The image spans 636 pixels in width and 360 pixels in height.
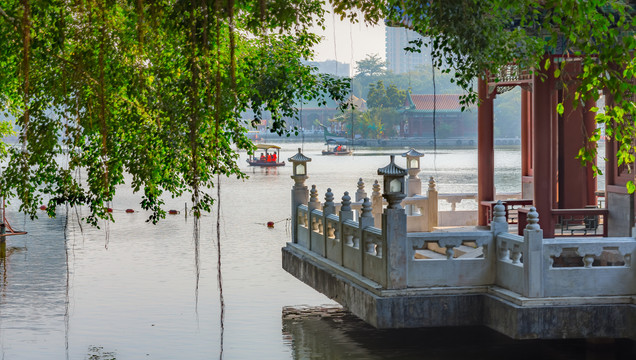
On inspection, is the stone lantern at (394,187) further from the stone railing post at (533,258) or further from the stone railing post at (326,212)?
the stone railing post at (326,212)

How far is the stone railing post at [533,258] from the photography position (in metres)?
10.6

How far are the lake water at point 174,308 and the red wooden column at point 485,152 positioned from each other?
1.07 meters

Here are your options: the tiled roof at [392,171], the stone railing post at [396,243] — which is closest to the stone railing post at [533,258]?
the stone railing post at [396,243]

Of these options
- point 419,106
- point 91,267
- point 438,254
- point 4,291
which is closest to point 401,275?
point 438,254

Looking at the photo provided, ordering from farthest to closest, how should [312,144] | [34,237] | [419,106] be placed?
[312,144] → [419,106] → [34,237]

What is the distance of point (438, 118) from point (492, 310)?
86612mm

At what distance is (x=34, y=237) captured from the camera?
2892 centimetres

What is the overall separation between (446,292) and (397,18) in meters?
3.05

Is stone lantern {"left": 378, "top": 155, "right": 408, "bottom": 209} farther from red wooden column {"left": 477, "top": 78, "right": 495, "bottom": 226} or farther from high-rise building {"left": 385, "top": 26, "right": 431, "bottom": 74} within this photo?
high-rise building {"left": 385, "top": 26, "right": 431, "bottom": 74}

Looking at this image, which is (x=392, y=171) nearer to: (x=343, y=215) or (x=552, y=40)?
(x=343, y=215)

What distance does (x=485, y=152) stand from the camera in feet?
52.5

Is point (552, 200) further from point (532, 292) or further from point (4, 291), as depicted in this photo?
point (4, 291)

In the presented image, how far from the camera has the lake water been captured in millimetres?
13211

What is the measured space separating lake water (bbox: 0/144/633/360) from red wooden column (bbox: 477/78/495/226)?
1.07 m
